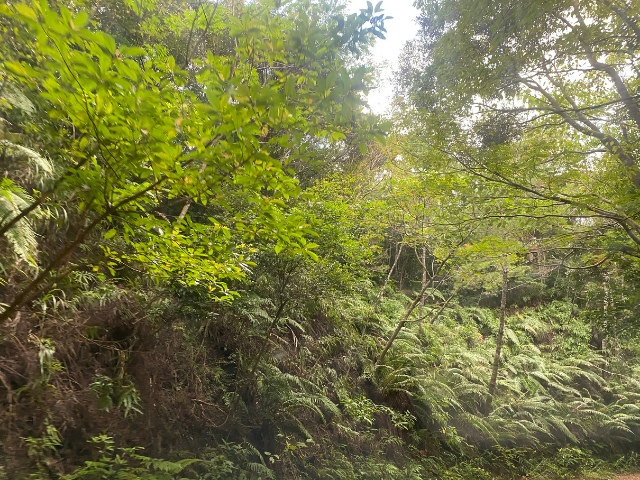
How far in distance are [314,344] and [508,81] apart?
5.30m

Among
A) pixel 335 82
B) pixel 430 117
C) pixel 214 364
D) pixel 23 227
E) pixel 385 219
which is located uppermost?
pixel 430 117

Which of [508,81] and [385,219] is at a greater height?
[508,81]

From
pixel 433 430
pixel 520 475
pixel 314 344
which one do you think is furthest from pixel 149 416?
pixel 520 475

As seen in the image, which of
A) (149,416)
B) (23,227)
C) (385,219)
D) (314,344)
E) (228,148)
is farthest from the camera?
(385,219)

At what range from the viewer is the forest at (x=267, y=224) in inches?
48.8

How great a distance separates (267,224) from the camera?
1.50 meters

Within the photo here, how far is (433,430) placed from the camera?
244 inches

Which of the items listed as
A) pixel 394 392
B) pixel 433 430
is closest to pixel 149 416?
pixel 394 392

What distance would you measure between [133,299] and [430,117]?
444cm

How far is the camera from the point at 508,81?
12.7 feet

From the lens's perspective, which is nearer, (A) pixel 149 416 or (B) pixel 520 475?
(A) pixel 149 416

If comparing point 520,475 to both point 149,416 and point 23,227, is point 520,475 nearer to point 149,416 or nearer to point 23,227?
point 149,416

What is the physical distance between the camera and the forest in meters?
1.24

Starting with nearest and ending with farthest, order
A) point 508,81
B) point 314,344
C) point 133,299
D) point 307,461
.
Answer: point 133,299 → point 508,81 → point 307,461 → point 314,344
